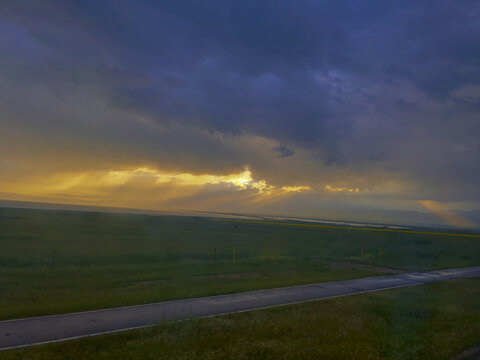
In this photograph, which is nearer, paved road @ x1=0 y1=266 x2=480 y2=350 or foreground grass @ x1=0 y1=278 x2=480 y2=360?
foreground grass @ x1=0 y1=278 x2=480 y2=360

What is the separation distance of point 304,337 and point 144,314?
671 cm

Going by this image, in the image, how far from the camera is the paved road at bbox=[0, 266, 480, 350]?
36.8ft

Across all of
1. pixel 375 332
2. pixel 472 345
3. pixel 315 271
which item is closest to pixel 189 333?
pixel 375 332

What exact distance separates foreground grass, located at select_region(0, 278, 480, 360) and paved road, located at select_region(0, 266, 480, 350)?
1.30 metres

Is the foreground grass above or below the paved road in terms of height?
above

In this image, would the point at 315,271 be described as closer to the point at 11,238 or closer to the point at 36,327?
the point at 36,327

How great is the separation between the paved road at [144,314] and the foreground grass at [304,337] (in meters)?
1.30

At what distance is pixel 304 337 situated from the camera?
36.0ft

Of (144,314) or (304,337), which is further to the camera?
(144,314)

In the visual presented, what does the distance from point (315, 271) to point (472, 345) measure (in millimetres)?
18604

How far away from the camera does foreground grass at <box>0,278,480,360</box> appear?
9.44 m

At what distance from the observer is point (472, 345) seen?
426 inches

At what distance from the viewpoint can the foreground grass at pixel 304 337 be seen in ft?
31.0

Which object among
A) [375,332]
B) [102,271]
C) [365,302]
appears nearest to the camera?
[375,332]
